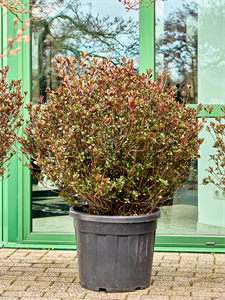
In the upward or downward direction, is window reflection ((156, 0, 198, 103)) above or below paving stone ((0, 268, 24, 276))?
above

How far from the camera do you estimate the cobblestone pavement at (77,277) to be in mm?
2994

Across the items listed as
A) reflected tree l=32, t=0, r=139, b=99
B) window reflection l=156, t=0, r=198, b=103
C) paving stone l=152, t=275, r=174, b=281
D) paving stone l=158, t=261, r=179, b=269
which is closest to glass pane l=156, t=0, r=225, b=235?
window reflection l=156, t=0, r=198, b=103

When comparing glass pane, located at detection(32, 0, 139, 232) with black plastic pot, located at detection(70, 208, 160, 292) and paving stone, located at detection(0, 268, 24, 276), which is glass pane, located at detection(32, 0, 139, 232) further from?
black plastic pot, located at detection(70, 208, 160, 292)

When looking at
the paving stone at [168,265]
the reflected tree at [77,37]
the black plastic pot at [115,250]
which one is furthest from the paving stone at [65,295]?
the reflected tree at [77,37]

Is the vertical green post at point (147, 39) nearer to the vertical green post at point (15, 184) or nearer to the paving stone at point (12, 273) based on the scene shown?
the vertical green post at point (15, 184)

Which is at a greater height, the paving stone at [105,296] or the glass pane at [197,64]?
the glass pane at [197,64]

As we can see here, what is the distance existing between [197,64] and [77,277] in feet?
8.67

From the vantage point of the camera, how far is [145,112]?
2922 mm

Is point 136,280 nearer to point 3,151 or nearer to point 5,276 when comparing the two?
point 5,276

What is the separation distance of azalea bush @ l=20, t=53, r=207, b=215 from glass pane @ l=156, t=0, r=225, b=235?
1.24 m

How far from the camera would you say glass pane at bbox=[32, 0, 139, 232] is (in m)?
4.36

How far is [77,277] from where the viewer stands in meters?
3.42

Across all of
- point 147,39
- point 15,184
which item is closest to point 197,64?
point 147,39

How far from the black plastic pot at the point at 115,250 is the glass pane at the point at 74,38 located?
1.43 metres
